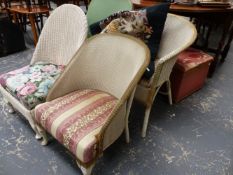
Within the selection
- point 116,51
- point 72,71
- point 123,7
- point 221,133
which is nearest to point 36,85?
point 72,71

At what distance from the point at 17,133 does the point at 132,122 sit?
0.87 m

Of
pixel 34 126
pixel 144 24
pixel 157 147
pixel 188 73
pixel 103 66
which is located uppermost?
pixel 144 24

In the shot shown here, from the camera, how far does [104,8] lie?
183cm

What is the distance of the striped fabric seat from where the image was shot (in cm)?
97

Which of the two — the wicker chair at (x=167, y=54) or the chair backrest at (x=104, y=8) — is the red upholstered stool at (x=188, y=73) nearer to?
the wicker chair at (x=167, y=54)

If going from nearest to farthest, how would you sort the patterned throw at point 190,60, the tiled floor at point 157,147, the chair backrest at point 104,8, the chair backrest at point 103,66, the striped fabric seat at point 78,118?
the striped fabric seat at point 78,118 → the chair backrest at point 103,66 → the tiled floor at point 157,147 → the patterned throw at point 190,60 → the chair backrest at point 104,8

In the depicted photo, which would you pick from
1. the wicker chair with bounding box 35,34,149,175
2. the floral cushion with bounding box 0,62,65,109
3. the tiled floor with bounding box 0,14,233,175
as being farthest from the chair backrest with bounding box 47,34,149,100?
the tiled floor with bounding box 0,14,233,175

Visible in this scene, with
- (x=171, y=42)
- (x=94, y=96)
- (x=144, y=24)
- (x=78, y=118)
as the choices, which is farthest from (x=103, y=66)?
(x=171, y=42)

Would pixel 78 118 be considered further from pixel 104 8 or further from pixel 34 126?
pixel 104 8

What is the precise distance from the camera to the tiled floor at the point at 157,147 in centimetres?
123

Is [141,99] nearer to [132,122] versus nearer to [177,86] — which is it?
[132,122]

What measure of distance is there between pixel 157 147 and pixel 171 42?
771 millimetres

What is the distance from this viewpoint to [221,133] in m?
1.50

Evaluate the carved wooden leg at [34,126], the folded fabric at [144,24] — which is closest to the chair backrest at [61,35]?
the folded fabric at [144,24]
